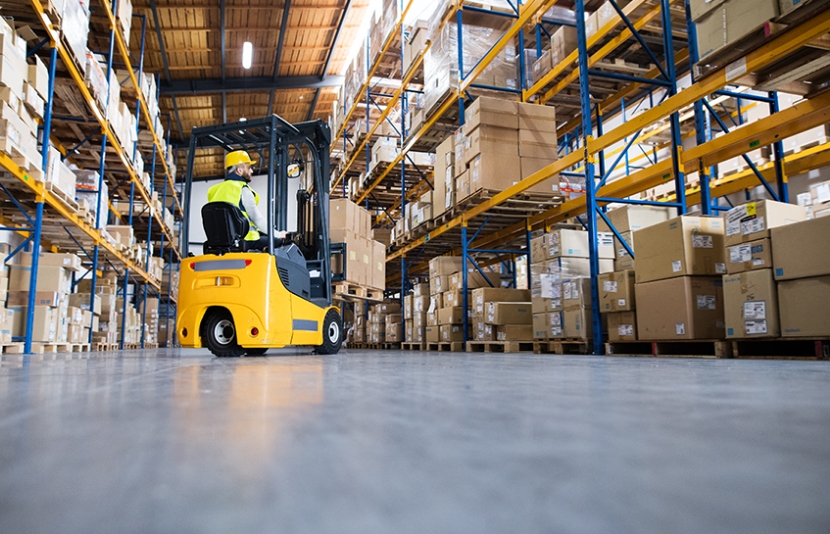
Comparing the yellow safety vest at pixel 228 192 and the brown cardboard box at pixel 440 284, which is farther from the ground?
the yellow safety vest at pixel 228 192

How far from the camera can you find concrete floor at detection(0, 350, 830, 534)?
0.49m

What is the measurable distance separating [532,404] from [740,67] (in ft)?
13.5

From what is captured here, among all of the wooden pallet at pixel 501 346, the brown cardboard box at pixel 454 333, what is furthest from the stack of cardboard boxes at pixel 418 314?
the wooden pallet at pixel 501 346

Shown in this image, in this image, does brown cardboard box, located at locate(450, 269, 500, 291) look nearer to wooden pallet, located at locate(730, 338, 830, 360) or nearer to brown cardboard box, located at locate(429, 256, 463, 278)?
brown cardboard box, located at locate(429, 256, 463, 278)

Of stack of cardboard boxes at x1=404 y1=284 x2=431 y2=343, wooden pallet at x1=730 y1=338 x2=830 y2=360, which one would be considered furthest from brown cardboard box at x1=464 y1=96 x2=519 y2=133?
wooden pallet at x1=730 y1=338 x2=830 y2=360

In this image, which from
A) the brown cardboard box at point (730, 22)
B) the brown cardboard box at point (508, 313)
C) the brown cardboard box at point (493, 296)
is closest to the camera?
the brown cardboard box at point (730, 22)

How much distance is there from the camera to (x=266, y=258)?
455 cm

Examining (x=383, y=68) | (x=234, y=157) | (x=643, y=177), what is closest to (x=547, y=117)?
(x=643, y=177)

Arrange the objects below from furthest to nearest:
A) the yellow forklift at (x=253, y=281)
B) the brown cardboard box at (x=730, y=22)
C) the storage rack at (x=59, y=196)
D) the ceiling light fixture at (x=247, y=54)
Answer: the ceiling light fixture at (x=247, y=54) < the storage rack at (x=59, y=196) < the yellow forklift at (x=253, y=281) < the brown cardboard box at (x=730, y=22)

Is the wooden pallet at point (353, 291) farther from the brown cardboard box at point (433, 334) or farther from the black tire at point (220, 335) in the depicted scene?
the brown cardboard box at point (433, 334)

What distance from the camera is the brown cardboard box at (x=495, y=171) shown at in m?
7.23

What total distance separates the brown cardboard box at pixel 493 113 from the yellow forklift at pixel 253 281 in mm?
2340

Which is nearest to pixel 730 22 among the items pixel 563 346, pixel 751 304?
pixel 751 304

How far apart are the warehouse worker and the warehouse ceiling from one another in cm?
937
